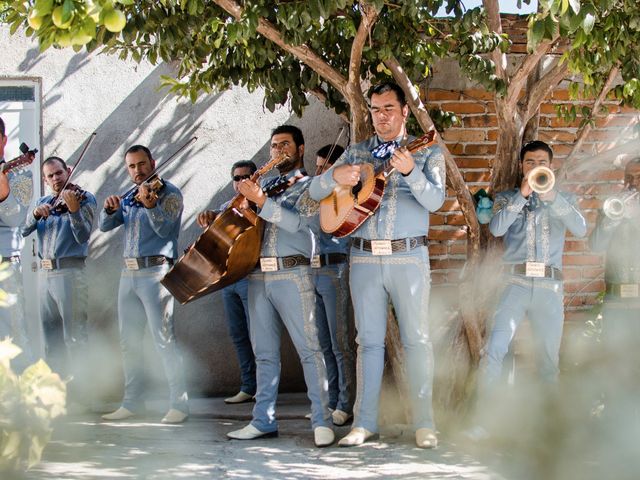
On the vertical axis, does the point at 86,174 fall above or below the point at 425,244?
above

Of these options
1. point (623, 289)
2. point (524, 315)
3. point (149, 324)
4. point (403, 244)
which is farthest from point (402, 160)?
point (149, 324)

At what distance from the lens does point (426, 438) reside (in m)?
5.02

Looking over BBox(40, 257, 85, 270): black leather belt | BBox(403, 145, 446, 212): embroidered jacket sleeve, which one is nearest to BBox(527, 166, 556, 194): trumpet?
BBox(403, 145, 446, 212): embroidered jacket sleeve

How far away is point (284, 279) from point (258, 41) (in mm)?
1427

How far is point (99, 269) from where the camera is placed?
7.36m

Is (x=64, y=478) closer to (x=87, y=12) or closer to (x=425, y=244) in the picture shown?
(x=425, y=244)

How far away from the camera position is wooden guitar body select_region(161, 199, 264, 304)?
5.21 metres

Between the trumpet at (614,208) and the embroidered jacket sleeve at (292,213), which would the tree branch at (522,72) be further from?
the embroidered jacket sleeve at (292,213)

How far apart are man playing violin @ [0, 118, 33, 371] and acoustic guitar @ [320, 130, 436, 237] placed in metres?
2.09

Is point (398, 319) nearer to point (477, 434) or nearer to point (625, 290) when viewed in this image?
point (477, 434)

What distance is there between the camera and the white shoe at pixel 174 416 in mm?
6023

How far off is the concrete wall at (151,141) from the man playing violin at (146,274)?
103cm

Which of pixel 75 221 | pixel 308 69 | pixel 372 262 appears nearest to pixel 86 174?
pixel 75 221

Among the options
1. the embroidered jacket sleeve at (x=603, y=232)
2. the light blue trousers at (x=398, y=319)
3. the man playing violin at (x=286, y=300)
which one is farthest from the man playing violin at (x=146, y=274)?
the embroidered jacket sleeve at (x=603, y=232)
